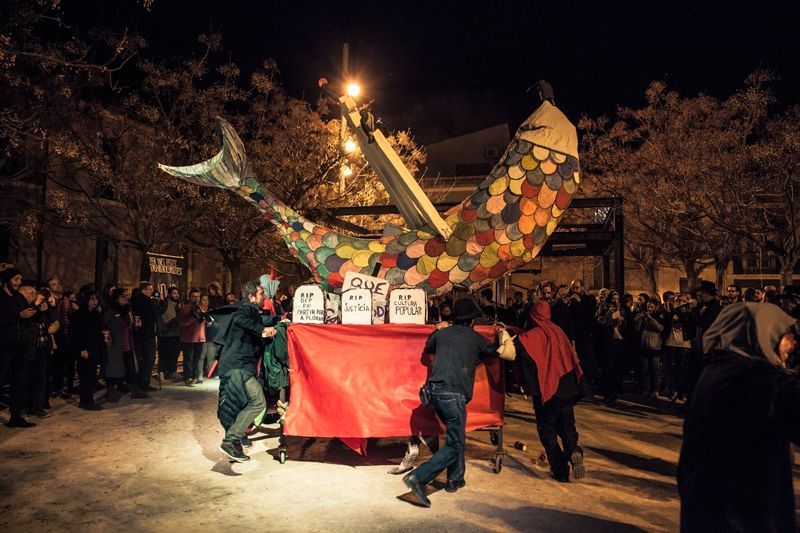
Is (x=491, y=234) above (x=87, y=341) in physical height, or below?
above

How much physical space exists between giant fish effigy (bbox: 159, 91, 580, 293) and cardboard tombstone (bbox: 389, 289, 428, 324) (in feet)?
2.53

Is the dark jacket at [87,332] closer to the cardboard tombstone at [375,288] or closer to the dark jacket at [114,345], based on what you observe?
the dark jacket at [114,345]

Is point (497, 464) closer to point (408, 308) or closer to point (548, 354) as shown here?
point (548, 354)

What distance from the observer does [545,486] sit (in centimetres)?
523

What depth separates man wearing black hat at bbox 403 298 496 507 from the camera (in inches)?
188

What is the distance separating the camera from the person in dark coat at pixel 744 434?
226cm

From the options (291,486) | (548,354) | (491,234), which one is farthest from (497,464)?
(491,234)

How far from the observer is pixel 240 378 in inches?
224

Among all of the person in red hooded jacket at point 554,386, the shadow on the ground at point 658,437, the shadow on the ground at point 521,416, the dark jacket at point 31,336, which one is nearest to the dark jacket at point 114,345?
the dark jacket at point 31,336

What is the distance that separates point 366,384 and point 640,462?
3124 millimetres

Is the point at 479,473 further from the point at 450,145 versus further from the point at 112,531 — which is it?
the point at 450,145

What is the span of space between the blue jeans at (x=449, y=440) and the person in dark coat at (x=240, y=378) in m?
1.89

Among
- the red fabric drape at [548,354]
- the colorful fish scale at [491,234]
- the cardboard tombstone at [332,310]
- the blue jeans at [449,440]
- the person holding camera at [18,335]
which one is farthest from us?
the person holding camera at [18,335]

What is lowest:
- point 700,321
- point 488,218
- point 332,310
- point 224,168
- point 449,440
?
point 449,440
